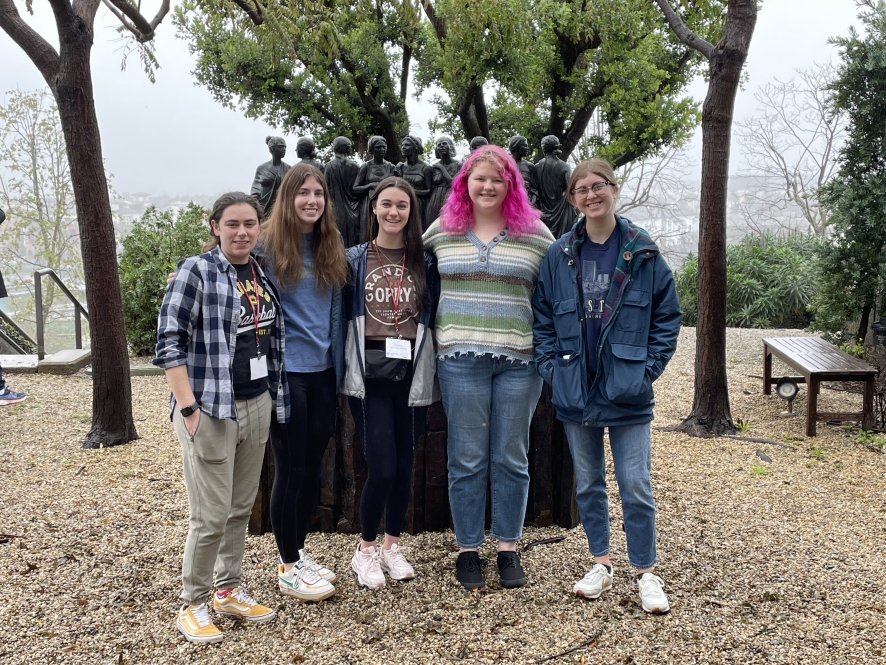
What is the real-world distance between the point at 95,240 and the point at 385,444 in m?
3.59

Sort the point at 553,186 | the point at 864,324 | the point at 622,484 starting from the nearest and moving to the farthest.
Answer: the point at 622,484 → the point at 553,186 → the point at 864,324

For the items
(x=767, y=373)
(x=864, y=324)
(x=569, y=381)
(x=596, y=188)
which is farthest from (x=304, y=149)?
A: (x=864, y=324)

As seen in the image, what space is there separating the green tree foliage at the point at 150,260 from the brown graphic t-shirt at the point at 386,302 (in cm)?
661

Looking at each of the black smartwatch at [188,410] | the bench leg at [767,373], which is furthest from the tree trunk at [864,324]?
the black smartwatch at [188,410]

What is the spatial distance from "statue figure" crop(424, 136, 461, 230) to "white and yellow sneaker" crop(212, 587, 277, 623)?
97.3 inches

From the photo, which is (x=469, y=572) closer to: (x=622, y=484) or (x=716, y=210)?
(x=622, y=484)

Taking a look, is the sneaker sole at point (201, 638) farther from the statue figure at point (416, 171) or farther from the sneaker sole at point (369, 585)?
the statue figure at point (416, 171)

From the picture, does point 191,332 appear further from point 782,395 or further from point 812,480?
point 782,395

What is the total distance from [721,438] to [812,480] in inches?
39.9

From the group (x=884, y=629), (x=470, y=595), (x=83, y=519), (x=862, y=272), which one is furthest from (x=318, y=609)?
(x=862, y=272)

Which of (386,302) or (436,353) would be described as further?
(436,353)

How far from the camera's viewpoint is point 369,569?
314 cm

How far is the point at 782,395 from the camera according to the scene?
641 cm

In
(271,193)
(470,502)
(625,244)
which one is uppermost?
(271,193)
